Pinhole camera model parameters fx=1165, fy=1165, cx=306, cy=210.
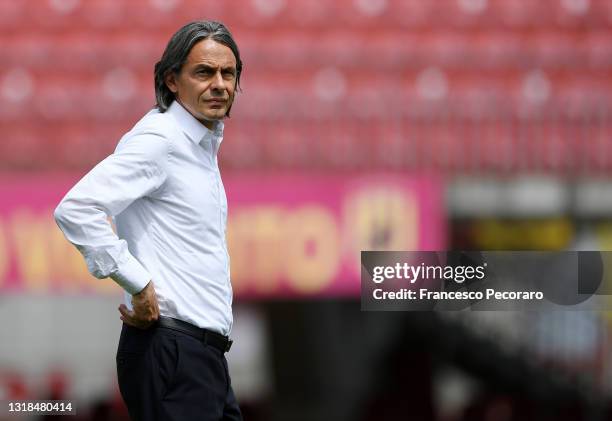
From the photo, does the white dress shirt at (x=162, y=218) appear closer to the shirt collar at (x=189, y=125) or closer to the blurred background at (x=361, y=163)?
the shirt collar at (x=189, y=125)

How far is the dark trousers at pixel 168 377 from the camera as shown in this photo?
2.34m

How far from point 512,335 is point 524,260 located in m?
6.37

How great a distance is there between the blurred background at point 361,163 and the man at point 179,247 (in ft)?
12.5

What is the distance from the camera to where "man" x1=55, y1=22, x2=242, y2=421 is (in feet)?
7.55

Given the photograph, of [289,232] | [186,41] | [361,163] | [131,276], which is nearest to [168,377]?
[131,276]

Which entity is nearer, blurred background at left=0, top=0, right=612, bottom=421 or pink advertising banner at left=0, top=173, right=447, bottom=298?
pink advertising banner at left=0, top=173, right=447, bottom=298

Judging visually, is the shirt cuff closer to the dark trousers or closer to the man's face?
the dark trousers

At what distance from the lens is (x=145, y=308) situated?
7.45ft

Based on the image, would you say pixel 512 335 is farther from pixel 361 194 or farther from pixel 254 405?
pixel 361 194

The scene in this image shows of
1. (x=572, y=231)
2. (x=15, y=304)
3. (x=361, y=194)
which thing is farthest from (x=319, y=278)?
(x=15, y=304)

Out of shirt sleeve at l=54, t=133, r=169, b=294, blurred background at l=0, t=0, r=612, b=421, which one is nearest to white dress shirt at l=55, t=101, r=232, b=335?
shirt sleeve at l=54, t=133, r=169, b=294

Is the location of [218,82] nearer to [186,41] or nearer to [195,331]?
[186,41]

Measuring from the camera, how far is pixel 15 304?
1199 cm

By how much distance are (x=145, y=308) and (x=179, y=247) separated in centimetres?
15
